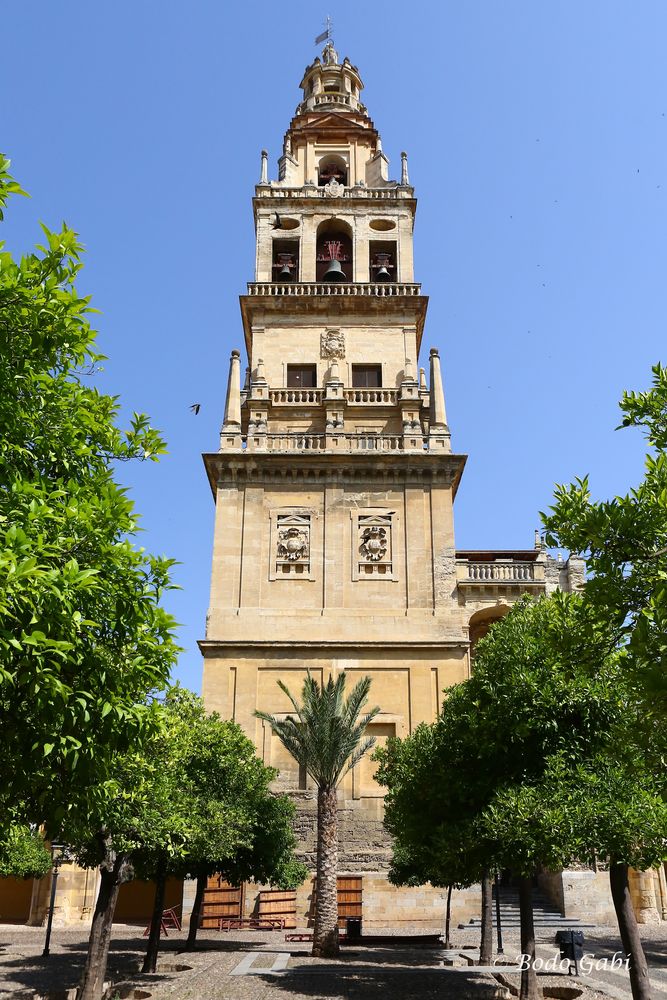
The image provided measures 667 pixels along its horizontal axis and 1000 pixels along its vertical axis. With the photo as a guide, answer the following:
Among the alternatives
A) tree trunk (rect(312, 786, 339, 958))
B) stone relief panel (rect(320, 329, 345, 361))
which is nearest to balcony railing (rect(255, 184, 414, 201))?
stone relief panel (rect(320, 329, 345, 361))

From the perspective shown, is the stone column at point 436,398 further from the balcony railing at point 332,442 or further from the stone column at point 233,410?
the stone column at point 233,410

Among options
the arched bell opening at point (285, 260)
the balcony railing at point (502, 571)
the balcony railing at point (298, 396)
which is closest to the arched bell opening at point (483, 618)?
the balcony railing at point (502, 571)

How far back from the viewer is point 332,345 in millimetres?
34344

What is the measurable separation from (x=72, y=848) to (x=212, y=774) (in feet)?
14.7

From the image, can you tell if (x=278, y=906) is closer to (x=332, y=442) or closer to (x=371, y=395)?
(x=332, y=442)

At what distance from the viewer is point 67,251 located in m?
7.39

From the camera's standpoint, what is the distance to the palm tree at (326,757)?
62.3 feet

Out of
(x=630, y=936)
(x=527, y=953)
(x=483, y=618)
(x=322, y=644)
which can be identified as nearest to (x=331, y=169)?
(x=483, y=618)

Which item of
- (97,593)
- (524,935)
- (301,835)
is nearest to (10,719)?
(97,593)

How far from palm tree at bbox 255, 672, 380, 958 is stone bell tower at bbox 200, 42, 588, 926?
674 centimetres

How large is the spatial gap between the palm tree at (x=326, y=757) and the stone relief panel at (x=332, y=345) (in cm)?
1651

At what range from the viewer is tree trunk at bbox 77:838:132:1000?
42.4 feet

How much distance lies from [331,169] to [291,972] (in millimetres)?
35085

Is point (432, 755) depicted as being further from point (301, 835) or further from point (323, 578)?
point (323, 578)
